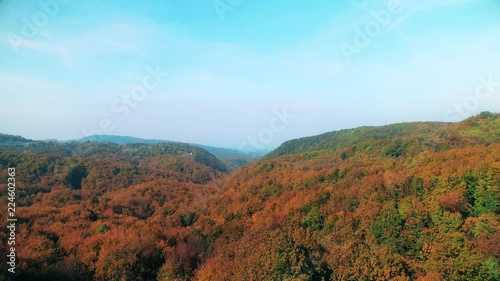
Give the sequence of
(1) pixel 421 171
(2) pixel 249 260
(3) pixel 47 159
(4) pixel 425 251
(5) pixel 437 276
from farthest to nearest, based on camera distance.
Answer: (3) pixel 47 159 < (1) pixel 421 171 < (4) pixel 425 251 < (2) pixel 249 260 < (5) pixel 437 276

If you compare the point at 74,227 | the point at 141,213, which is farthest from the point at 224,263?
the point at 141,213

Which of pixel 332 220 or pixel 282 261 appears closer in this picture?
pixel 282 261

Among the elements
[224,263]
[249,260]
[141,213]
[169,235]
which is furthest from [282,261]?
[141,213]

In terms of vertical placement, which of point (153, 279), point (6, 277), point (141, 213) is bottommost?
A: point (141, 213)

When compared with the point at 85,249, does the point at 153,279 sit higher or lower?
lower

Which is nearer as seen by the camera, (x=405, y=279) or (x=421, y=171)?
(x=405, y=279)

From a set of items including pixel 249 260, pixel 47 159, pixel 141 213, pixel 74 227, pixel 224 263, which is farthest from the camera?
pixel 47 159

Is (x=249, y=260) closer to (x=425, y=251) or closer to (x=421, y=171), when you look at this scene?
(x=425, y=251)

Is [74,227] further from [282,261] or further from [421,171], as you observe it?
[421,171]

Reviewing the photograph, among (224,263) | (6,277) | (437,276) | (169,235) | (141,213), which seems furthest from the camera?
(141,213)
